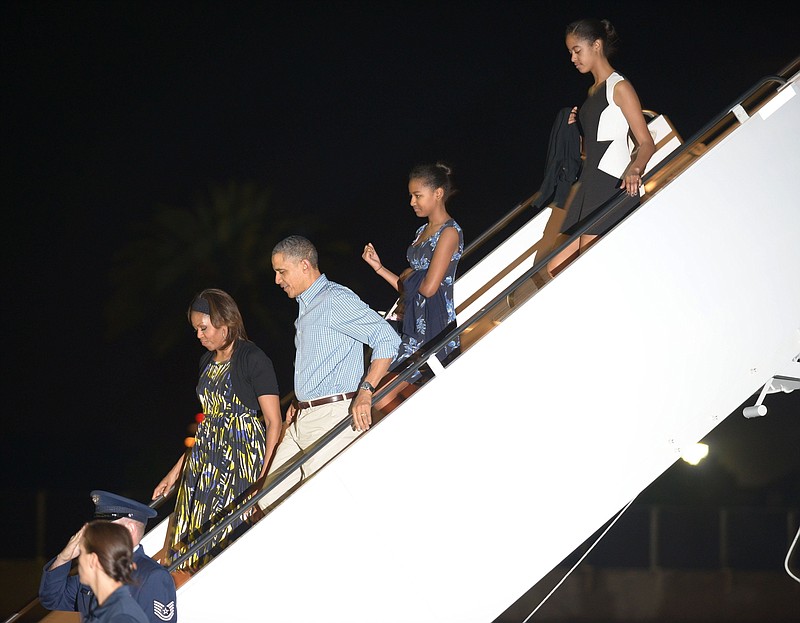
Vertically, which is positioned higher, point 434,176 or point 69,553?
point 434,176

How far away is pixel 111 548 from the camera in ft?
8.54

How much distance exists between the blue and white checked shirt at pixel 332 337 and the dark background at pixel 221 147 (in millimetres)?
7316

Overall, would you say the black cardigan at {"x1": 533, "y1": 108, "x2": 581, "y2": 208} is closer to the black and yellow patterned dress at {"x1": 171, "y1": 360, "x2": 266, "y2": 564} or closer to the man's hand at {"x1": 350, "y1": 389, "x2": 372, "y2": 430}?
the man's hand at {"x1": 350, "y1": 389, "x2": 372, "y2": 430}

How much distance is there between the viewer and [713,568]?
930cm

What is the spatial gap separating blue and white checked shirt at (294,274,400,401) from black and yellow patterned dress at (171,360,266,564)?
0.27 meters

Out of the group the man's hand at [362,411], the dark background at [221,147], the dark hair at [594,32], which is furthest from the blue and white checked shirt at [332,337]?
the dark background at [221,147]

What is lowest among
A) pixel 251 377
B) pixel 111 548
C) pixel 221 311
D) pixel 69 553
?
pixel 111 548

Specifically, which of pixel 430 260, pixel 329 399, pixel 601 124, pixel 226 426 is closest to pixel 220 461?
pixel 226 426

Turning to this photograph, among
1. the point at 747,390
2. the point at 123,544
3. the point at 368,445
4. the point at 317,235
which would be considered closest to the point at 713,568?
the point at 317,235

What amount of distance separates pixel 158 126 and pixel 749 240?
8.54 meters

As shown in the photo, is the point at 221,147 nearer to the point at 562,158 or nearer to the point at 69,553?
the point at 562,158

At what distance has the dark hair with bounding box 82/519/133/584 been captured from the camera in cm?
260

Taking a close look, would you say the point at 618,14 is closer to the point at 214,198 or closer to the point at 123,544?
the point at 214,198

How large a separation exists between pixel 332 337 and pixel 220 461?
675 millimetres
